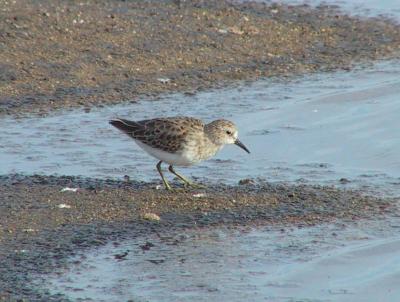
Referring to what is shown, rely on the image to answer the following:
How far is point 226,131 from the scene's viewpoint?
11.2m

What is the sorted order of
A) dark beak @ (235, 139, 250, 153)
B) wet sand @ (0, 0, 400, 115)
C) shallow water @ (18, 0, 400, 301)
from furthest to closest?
wet sand @ (0, 0, 400, 115) → dark beak @ (235, 139, 250, 153) → shallow water @ (18, 0, 400, 301)

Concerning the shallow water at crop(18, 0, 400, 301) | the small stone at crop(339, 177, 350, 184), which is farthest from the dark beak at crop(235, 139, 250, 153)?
the small stone at crop(339, 177, 350, 184)

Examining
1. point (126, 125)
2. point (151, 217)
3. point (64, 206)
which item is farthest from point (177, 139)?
point (64, 206)

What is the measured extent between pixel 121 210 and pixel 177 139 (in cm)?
110

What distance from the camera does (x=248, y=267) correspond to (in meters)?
8.82

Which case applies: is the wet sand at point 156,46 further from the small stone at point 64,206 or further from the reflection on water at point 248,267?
the reflection on water at point 248,267

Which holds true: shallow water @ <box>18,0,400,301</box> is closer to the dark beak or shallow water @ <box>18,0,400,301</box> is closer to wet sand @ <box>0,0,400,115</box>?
the dark beak

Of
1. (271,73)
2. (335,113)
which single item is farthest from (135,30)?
(335,113)

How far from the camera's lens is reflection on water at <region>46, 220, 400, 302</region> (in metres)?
8.30

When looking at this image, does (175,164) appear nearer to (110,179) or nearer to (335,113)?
(110,179)

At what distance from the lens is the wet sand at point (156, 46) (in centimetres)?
1380

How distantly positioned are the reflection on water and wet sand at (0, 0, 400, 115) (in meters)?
4.31

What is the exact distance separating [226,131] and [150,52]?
13.1ft

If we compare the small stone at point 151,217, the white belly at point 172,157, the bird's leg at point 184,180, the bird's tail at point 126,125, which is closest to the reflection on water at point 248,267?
the small stone at point 151,217
